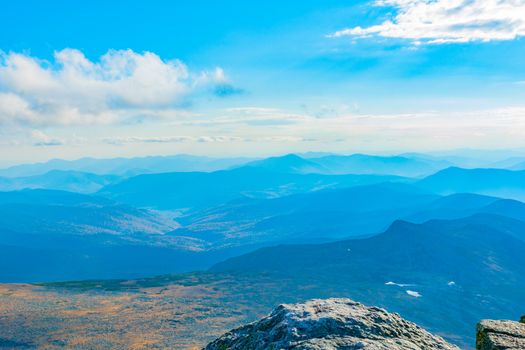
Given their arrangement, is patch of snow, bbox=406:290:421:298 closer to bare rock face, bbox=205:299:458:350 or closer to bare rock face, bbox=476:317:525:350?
bare rock face, bbox=205:299:458:350

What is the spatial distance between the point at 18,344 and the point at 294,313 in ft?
291

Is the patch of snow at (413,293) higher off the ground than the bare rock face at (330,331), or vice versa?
the bare rock face at (330,331)

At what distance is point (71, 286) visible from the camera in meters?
150

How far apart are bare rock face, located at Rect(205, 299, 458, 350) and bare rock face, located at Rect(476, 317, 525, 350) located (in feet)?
5.80

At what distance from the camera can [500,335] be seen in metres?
13.1

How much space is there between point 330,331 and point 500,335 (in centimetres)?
566

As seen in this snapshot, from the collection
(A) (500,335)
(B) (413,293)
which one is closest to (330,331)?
(A) (500,335)

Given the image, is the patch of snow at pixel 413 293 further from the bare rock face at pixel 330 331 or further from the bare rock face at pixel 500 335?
the bare rock face at pixel 500 335

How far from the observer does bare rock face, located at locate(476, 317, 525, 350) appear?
12512 mm

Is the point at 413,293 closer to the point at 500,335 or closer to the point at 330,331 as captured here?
the point at 500,335

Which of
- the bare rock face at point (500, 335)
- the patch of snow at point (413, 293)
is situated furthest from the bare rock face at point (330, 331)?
the patch of snow at point (413, 293)

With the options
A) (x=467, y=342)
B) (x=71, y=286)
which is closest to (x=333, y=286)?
(x=467, y=342)

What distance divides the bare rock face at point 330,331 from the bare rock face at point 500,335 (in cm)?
177

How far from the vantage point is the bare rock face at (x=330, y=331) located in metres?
13.1
